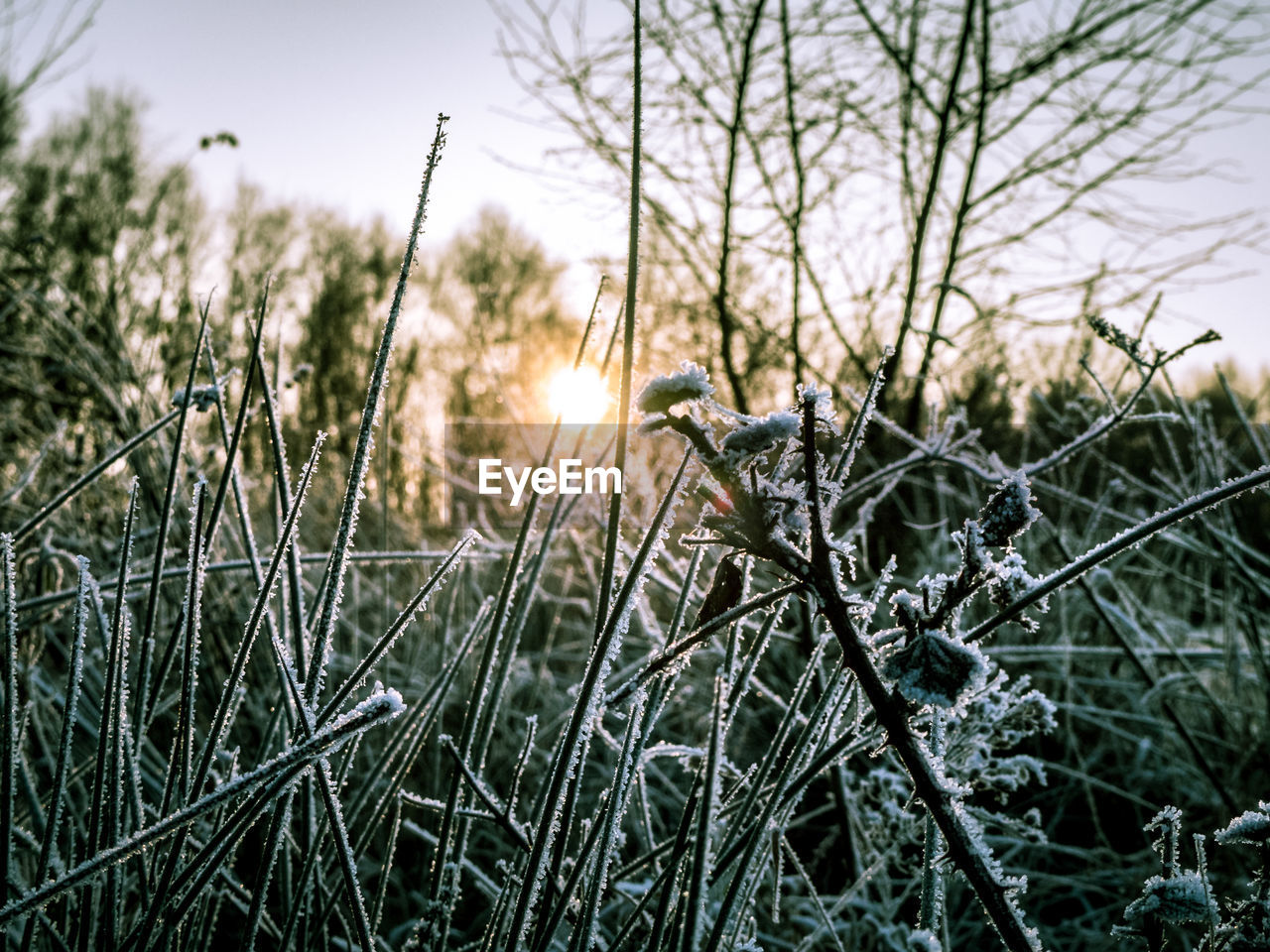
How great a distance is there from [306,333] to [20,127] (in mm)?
5671

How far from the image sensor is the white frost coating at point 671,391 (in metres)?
0.36

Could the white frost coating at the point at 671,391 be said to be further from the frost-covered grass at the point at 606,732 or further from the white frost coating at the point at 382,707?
the white frost coating at the point at 382,707

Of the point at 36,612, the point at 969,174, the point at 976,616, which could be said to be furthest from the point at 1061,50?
the point at 36,612

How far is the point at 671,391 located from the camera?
37 centimetres

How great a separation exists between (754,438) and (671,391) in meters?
0.05

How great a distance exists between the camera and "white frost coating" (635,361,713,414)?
36 cm

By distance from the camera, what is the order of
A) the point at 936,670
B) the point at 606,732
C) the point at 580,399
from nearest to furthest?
the point at 936,670 → the point at 580,399 → the point at 606,732

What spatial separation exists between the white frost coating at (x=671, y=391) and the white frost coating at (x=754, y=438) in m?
0.03

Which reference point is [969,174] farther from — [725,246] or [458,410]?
[458,410]

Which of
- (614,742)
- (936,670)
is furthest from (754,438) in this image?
(614,742)

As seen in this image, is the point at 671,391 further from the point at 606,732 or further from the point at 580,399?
the point at 606,732

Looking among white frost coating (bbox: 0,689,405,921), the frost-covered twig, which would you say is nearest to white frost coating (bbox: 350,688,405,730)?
white frost coating (bbox: 0,689,405,921)

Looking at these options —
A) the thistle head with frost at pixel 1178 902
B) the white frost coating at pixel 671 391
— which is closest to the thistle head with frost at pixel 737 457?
the white frost coating at pixel 671 391

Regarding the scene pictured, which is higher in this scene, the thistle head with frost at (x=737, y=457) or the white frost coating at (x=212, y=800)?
the thistle head with frost at (x=737, y=457)
